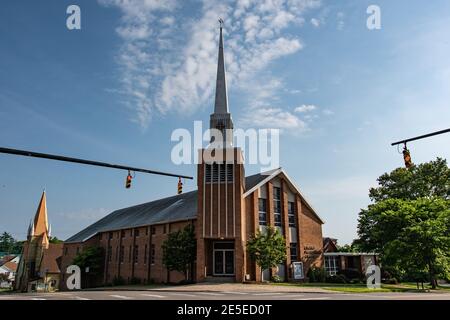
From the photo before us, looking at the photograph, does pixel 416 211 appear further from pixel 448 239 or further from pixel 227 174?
pixel 227 174

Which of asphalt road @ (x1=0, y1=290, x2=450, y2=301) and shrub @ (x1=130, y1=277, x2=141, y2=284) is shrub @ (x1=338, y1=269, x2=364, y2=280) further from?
shrub @ (x1=130, y1=277, x2=141, y2=284)

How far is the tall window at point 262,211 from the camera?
3350 cm

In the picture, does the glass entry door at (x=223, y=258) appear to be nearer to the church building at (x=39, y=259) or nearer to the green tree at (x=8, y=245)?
the church building at (x=39, y=259)

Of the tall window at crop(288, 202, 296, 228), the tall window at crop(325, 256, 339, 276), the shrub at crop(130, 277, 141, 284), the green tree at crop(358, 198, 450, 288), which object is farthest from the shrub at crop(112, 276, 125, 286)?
the green tree at crop(358, 198, 450, 288)

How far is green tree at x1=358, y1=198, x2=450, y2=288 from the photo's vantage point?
25672mm

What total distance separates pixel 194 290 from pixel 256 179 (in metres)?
14.5

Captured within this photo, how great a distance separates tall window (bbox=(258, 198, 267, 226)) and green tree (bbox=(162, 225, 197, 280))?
20.8 feet

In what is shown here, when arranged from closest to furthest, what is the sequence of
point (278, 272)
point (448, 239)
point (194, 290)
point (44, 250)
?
point (194, 290)
point (448, 239)
point (278, 272)
point (44, 250)

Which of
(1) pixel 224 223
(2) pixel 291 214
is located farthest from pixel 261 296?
(2) pixel 291 214

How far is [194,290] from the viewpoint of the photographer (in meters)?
23.7

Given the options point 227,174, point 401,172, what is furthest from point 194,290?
point 401,172

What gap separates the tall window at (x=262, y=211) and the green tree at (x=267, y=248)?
250cm

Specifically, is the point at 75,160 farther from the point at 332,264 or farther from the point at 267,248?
the point at 332,264
